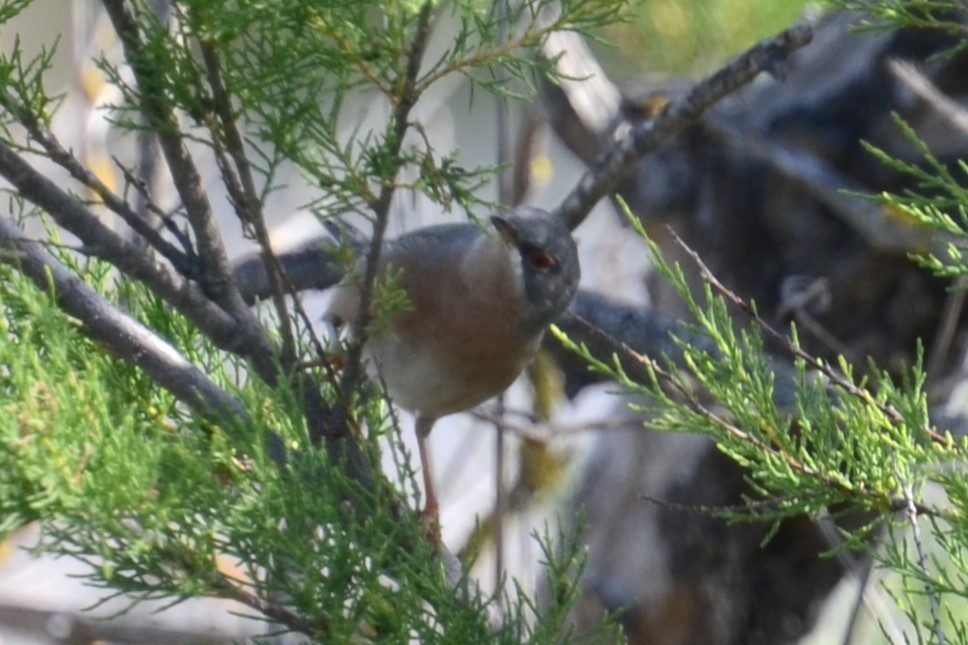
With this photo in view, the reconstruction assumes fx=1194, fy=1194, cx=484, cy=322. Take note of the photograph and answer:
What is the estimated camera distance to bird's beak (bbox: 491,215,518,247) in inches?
102

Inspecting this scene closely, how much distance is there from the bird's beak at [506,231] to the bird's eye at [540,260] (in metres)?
0.04

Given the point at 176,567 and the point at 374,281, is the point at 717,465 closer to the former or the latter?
the point at 374,281

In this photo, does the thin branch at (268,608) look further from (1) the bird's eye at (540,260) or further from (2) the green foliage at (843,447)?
(1) the bird's eye at (540,260)

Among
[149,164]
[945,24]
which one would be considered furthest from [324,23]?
[149,164]

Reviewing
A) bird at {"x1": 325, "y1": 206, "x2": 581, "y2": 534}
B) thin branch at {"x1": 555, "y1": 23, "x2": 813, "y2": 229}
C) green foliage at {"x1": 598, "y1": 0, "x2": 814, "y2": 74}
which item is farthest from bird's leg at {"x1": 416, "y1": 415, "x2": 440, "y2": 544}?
green foliage at {"x1": 598, "y1": 0, "x2": 814, "y2": 74}

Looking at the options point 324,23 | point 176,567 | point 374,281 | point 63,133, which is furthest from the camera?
point 63,133

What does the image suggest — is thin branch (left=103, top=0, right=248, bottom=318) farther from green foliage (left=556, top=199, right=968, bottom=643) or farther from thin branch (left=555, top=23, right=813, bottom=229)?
thin branch (left=555, top=23, right=813, bottom=229)

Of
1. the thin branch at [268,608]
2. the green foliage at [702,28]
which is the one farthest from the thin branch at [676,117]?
the green foliage at [702,28]

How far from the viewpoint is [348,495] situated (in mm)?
1627

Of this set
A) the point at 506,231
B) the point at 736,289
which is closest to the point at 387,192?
the point at 506,231

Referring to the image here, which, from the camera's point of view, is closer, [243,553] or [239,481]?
[243,553]

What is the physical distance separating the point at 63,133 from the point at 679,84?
7.60ft

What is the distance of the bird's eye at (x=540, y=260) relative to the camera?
8.73 ft

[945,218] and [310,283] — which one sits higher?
[310,283]
